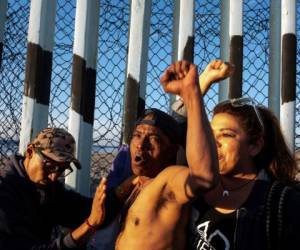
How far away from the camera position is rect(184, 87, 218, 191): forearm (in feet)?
4.79

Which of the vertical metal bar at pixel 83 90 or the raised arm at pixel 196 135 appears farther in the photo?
the vertical metal bar at pixel 83 90

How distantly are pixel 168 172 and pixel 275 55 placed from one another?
1.09 m

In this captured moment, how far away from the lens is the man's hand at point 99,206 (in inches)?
70.3

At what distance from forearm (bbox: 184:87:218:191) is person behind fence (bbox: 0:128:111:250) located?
453 mm

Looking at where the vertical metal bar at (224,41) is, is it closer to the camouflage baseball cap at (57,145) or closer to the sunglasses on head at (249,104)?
the sunglasses on head at (249,104)

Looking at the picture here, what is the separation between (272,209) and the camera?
4.99ft

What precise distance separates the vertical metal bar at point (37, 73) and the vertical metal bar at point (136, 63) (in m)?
0.39

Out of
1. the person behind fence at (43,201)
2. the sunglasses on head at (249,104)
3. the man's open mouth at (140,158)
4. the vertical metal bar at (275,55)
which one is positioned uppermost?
the vertical metal bar at (275,55)

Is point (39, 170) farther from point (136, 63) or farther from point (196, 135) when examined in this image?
point (196, 135)

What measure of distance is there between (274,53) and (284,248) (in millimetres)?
1285

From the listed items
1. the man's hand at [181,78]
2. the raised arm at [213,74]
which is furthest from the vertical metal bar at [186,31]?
the man's hand at [181,78]

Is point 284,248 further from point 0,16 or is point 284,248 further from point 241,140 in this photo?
point 0,16

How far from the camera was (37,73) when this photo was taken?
249 cm

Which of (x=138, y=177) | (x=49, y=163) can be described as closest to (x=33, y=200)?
(x=49, y=163)
